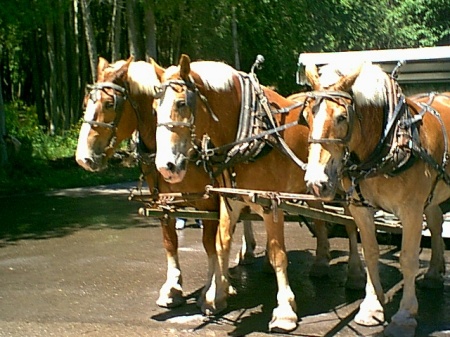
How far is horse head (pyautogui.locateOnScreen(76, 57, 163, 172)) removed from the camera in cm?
602

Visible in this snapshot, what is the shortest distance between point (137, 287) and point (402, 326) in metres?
3.00

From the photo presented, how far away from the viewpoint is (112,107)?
6078 millimetres

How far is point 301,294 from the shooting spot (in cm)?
695

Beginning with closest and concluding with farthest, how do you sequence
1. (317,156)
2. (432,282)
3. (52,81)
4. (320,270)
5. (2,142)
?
(317,156)
(432,282)
(320,270)
(2,142)
(52,81)

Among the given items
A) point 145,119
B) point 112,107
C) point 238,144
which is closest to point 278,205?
point 238,144

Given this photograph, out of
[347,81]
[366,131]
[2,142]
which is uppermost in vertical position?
[347,81]

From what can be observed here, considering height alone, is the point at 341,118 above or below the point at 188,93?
below

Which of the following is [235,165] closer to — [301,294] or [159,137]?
[159,137]

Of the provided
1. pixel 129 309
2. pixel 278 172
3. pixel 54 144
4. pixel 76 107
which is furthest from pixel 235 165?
pixel 76 107

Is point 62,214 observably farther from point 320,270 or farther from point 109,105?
point 109,105

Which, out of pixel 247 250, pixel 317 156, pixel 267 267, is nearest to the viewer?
pixel 317 156

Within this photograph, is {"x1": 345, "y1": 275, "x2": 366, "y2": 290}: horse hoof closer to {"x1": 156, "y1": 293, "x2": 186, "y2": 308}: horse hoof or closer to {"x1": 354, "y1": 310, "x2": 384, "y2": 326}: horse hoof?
{"x1": 354, "y1": 310, "x2": 384, "y2": 326}: horse hoof

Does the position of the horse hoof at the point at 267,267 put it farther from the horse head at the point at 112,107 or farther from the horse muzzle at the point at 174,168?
the horse muzzle at the point at 174,168

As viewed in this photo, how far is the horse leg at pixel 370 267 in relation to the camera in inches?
227
